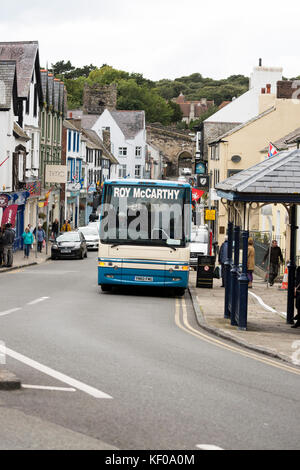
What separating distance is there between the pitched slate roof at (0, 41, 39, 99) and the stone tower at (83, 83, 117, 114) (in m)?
70.6

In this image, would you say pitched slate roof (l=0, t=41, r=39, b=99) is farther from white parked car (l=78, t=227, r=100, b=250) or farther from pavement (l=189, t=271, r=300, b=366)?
pavement (l=189, t=271, r=300, b=366)

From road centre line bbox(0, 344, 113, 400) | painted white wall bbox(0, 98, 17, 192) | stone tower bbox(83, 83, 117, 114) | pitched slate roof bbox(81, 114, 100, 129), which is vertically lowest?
road centre line bbox(0, 344, 113, 400)

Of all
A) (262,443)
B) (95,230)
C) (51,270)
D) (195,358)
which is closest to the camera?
(262,443)

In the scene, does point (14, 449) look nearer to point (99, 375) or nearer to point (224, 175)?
point (99, 375)

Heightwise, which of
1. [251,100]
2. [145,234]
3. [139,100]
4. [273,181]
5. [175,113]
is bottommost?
[145,234]

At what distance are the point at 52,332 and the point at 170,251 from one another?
30.5 feet

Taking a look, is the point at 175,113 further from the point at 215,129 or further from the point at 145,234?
the point at 145,234

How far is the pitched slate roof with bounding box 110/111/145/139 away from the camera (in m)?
113

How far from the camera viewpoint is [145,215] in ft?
74.0

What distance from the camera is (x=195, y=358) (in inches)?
450

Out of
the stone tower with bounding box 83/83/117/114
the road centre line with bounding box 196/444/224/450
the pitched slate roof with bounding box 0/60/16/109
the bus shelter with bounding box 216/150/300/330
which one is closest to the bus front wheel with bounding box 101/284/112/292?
the bus shelter with bounding box 216/150/300/330

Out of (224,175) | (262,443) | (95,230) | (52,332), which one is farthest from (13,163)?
(262,443)

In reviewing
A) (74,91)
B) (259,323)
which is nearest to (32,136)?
(259,323)

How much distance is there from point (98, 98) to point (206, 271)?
100010 millimetres
